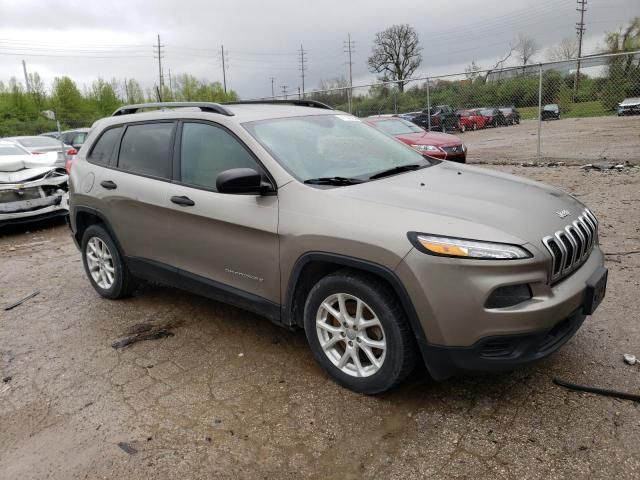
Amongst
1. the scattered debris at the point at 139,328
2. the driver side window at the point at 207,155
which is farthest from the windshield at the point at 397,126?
the scattered debris at the point at 139,328

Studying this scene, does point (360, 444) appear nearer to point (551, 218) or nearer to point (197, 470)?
point (197, 470)

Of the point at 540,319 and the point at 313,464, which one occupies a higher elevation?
the point at 540,319

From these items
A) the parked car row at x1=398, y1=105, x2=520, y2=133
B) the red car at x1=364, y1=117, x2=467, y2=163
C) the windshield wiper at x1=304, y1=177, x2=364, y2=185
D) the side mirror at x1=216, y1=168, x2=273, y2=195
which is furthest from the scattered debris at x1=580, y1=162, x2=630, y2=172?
the side mirror at x1=216, y1=168, x2=273, y2=195

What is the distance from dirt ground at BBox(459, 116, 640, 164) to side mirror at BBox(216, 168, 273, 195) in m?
11.2

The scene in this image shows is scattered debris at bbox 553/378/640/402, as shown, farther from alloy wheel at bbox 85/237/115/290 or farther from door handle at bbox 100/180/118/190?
alloy wheel at bbox 85/237/115/290

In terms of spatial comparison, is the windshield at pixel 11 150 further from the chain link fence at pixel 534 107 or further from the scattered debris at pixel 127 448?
the chain link fence at pixel 534 107

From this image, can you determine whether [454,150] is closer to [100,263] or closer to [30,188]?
[30,188]

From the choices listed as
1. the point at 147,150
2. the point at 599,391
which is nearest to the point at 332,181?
the point at 147,150

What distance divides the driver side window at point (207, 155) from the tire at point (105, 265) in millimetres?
1309

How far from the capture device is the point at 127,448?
2781mm

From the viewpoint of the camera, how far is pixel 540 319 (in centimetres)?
258

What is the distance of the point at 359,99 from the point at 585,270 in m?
18.2

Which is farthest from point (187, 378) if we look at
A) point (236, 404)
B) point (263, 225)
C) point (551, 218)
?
point (551, 218)

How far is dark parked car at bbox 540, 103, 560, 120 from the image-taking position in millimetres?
15888
